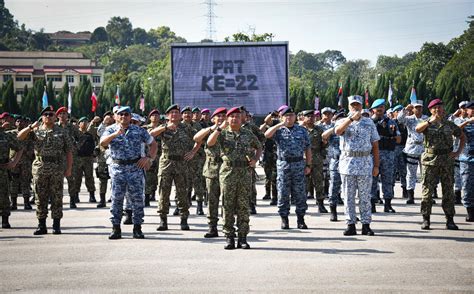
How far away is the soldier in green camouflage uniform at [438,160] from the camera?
12.7m

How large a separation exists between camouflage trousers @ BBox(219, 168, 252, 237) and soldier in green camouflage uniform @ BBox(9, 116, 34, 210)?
8107 millimetres

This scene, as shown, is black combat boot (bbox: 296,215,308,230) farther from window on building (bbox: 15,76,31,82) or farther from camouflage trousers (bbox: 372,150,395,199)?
window on building (bbox: 15,76,31,82)

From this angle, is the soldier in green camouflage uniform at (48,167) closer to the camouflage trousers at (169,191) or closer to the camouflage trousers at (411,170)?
the camouflage trousers at (169,191)

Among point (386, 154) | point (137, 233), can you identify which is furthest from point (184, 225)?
A: point (386, 154)

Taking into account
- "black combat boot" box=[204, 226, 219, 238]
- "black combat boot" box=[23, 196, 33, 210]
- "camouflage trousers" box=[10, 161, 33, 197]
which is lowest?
"black combat boot" box=[23, 196, 33, 210]

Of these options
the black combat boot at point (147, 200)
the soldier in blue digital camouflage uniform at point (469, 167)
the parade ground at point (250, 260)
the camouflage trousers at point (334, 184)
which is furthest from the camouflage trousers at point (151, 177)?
the soldier in blue digital camouflage uniform at point (469, 167)

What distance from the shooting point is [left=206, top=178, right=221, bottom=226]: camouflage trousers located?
12.4m

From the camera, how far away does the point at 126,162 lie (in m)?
12.0

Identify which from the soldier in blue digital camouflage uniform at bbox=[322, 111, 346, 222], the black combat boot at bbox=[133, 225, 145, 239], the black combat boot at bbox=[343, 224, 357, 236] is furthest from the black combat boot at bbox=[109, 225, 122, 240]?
the soldier in blue digital camouflage uniform at bbox=[322, 111, 346, 222]

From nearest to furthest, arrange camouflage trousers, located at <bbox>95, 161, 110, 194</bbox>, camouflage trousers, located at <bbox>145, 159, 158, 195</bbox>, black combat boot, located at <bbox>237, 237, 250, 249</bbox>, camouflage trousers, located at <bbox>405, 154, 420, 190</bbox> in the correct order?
1. black combat boot, located at <bbox>237, 237, 250, 249</bbox>
2. camouflage trousers, located at <bbox>405, 154, 420, 190</bbox>
3. camouflage trousers, located at <bbox>95, 161, 110, 194</bbox>
4. camouflage trousers, located at <bbox>145, 159, 158, 195</bbox>

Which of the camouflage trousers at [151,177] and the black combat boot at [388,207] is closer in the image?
the black combat boot at [388,207]

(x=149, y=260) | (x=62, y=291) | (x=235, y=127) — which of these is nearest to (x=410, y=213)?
(x=235, y=127)

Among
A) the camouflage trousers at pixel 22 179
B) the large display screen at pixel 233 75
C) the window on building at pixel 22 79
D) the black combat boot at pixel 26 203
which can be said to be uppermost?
A: the window on building at pixel 22 79

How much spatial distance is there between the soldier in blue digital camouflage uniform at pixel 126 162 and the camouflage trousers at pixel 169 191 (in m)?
1.03
